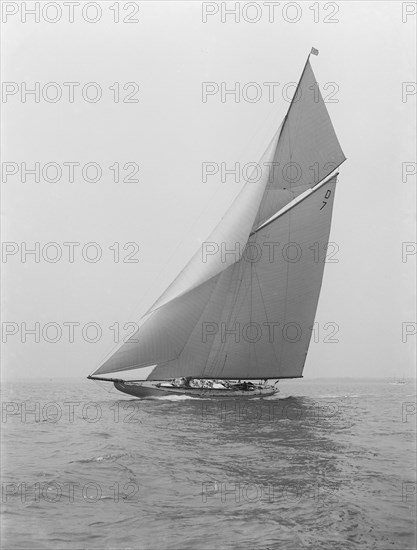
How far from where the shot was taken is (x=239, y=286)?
3055 centimetres

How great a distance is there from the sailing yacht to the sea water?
8.72 m

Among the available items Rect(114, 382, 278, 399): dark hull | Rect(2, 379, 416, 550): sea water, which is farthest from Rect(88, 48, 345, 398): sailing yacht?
Rect(2, 379, 416, 550): sea water

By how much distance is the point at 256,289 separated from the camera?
1201 inches

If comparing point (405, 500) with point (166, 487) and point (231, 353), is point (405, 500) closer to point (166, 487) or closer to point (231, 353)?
point (166, 487)

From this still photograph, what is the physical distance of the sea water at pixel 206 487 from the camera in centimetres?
809

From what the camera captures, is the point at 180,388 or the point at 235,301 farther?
the point at 235,301

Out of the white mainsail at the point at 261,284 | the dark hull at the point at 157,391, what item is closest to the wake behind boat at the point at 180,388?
the dark hull at the point at 157,391

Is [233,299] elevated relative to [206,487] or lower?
elevated

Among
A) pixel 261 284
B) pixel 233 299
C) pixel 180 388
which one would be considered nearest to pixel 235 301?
pixel 233 299

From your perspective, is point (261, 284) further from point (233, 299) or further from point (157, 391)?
point (157, 391)

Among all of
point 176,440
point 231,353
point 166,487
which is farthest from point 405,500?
point 231,353

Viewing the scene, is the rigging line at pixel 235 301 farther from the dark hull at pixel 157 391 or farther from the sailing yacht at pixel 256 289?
the dark hull at pixel 157 391

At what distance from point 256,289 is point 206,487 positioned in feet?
66.3

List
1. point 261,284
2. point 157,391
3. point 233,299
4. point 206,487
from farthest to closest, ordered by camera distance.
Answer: point 233,299 < point 261,284 < point 157,391 < point 206,487
